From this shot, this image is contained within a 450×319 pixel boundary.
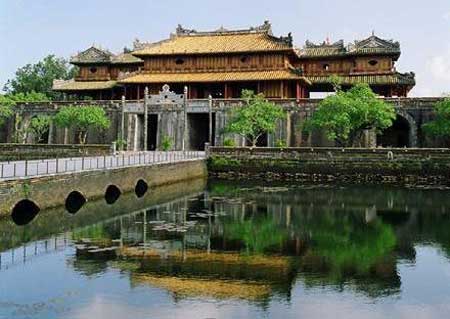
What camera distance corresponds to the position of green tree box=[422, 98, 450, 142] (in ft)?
167

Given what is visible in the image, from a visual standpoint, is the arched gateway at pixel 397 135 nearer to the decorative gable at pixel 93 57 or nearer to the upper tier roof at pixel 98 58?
the upper tier roof at pixel 98 58

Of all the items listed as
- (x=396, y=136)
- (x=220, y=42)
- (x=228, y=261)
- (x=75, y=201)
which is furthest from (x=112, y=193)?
(x=396, y=136)

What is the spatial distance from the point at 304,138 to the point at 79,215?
33950 mm

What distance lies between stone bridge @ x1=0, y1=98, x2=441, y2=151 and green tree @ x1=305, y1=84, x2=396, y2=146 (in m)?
4.29

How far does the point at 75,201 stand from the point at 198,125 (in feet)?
111

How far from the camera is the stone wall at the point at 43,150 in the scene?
178 ft

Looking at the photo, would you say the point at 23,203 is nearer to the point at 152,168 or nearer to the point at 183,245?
the point at 183,245

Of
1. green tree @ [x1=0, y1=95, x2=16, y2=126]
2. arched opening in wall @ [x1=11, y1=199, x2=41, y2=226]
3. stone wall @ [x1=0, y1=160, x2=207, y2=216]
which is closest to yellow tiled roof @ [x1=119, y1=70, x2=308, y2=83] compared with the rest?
green tree @ [x1=0, y1=95, x2=16, y2=126]

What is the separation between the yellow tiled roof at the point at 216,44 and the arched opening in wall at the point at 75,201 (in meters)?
35.2

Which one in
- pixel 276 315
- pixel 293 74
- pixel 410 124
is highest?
pixel 293 74

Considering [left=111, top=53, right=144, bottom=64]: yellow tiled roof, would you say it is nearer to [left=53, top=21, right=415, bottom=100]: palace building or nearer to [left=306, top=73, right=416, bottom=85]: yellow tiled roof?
[left=53, top=21, right=415, bottom=100]: palace building

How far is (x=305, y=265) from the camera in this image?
20859 millimetres

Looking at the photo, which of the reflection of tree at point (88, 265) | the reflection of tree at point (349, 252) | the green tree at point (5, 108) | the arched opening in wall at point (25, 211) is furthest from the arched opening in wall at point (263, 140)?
the reflection of tree at point (88, 265)

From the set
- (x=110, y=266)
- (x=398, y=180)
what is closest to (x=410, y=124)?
(x=398, y=180)
